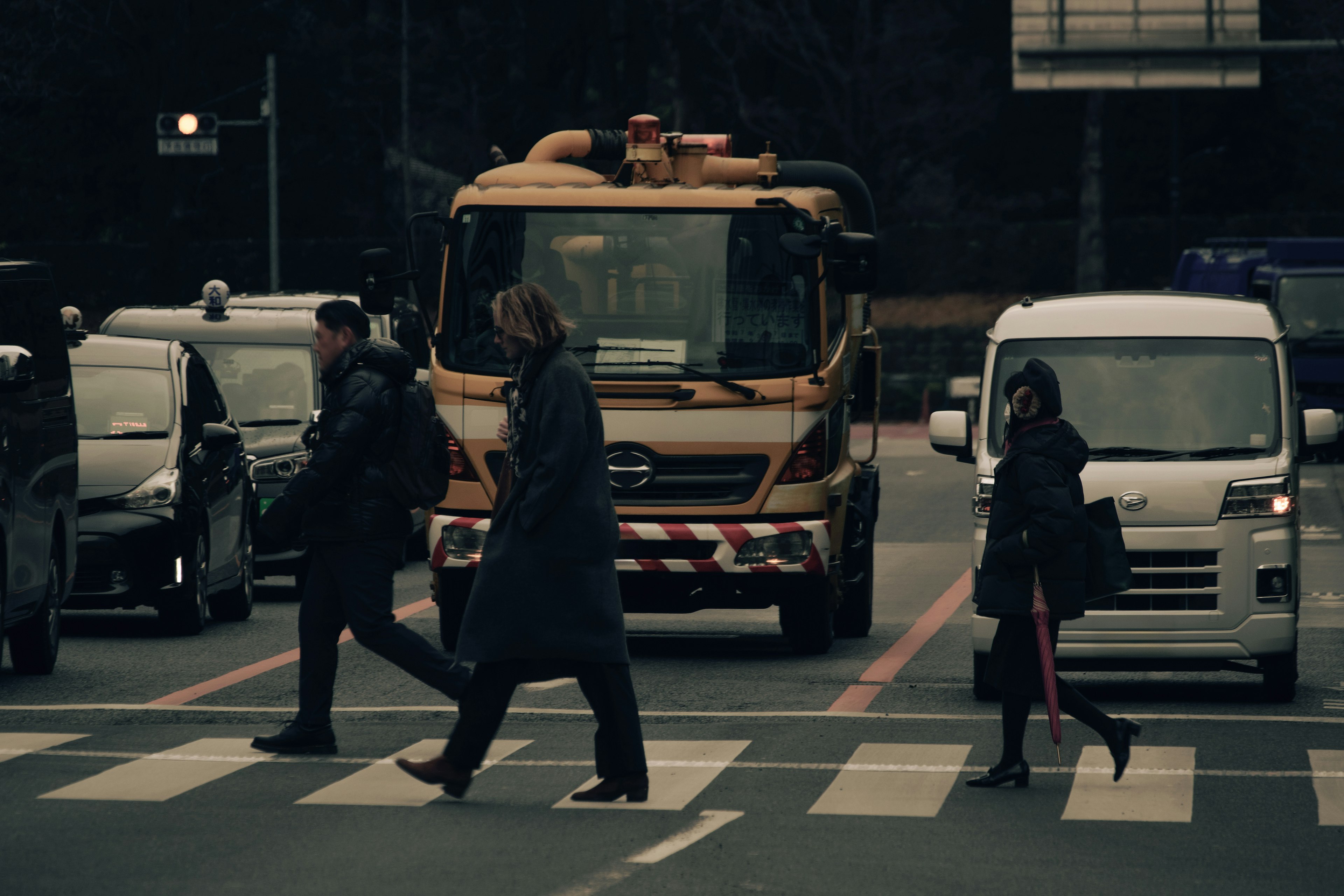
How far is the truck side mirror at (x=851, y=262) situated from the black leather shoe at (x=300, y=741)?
183 inches

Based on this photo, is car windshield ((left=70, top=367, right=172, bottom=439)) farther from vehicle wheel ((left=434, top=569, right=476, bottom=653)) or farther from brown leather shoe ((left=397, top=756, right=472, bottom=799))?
brown leather shoe ((left=397, top=756, right=472, bottom=799))

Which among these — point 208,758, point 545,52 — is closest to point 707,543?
point 208,758

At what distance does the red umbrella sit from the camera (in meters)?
8.56

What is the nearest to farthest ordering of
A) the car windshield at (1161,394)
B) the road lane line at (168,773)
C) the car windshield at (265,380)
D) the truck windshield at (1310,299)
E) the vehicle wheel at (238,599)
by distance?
1. the road lane line at (168,773)
2. the car windshield at (1161,394)
3. the vehicle wheel at (238,599)
4. the car windshield at (265,380)
5. the truck windshield at (1310,299)

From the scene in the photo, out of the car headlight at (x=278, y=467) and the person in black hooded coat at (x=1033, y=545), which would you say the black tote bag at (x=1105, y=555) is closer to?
the person in black hooded coat at (x=1033, y=545)

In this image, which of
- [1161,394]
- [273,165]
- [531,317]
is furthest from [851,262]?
[273,165]

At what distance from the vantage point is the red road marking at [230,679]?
10.7 m

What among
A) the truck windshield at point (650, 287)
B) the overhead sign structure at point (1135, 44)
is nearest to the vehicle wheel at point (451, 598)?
the truck windshield at point (650, 287)

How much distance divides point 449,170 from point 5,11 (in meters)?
16.0

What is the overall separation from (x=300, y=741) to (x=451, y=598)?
3.91 m

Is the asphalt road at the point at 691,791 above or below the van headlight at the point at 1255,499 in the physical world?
below

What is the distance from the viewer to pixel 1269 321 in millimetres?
11688

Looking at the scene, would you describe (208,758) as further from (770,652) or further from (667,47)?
(667,47)

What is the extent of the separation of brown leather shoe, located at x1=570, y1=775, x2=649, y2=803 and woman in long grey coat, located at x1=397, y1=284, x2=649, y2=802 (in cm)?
2
